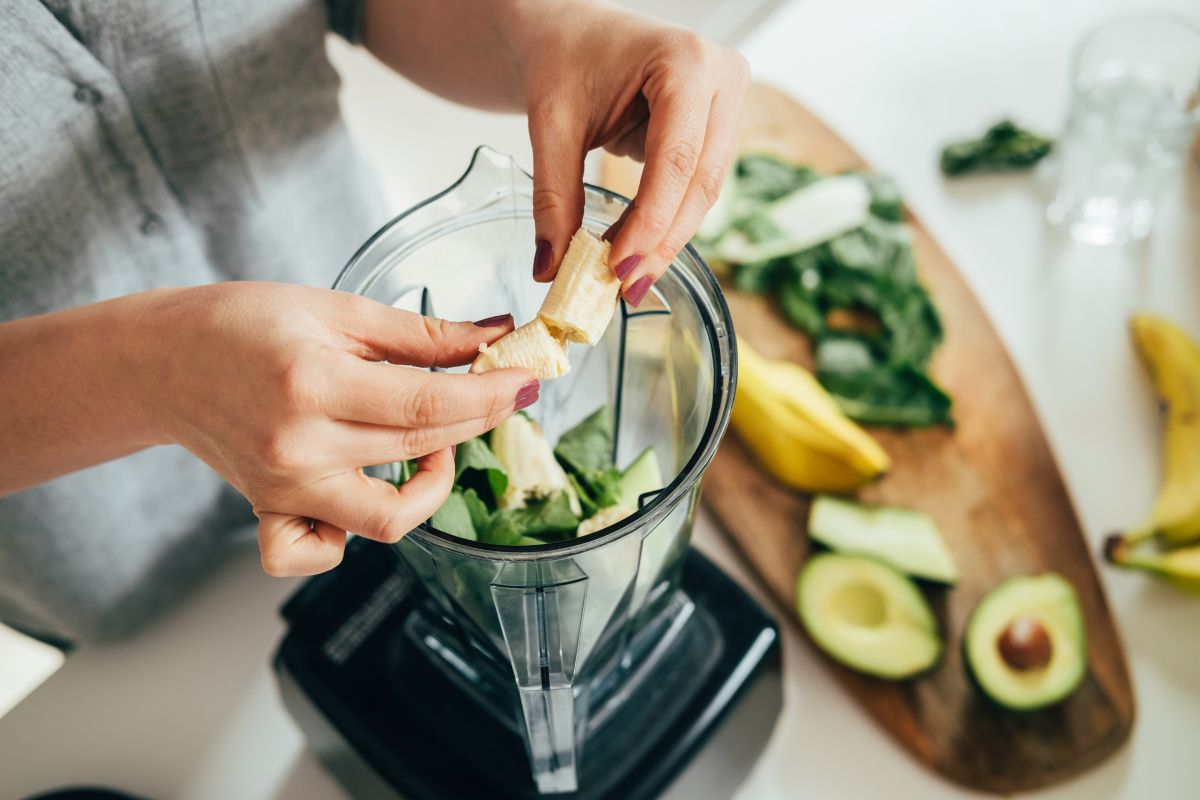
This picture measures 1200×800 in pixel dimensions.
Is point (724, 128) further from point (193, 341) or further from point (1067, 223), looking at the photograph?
point (1067, 223)

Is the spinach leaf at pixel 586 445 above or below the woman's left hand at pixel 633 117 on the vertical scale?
below

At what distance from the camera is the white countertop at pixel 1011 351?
2.88 feet

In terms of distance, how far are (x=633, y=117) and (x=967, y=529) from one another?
Answer: 619mm

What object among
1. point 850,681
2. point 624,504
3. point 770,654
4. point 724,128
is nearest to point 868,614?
point 850,681

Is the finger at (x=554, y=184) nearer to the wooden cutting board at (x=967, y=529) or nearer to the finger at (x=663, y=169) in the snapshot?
the finger at (x=663, y=169)

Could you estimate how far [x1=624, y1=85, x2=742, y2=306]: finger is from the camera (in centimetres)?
56

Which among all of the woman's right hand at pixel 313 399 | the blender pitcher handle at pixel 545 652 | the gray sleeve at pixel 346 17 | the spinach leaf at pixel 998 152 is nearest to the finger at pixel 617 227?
the woman's right hand at pixel 313 399

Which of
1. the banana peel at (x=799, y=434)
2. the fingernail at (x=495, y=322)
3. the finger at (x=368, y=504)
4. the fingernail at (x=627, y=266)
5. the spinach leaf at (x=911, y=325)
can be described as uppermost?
the fingernail at (x=627, y=266)

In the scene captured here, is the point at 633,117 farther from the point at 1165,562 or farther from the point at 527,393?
the point at 1165,562

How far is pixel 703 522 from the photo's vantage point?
1.02 metres

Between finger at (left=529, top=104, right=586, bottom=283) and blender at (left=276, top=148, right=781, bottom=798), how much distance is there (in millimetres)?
43

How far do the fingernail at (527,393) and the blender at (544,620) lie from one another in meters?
0.09

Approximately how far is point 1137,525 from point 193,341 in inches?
39.4

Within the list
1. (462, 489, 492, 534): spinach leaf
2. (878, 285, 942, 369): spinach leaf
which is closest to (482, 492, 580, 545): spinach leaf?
(462, 489, 492, 534): spinach leaf
